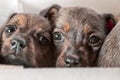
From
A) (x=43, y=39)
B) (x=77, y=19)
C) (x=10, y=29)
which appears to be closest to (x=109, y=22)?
(x=77, y=19)

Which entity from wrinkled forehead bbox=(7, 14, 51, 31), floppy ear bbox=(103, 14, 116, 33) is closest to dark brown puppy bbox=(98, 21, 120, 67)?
floppy ear bbox=(103, 14, 116, 33)

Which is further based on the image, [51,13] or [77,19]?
[51,13]

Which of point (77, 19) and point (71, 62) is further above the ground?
point (77, 19)

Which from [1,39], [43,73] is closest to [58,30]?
[1,39]

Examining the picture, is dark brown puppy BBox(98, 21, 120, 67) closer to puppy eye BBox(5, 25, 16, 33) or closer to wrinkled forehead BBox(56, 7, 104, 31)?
wrinkled forehead BBox(56, 7, 104, 31)

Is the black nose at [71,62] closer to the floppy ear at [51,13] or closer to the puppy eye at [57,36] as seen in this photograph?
the puppy eye at [57,36]

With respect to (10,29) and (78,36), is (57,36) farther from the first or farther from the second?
(10,29)
